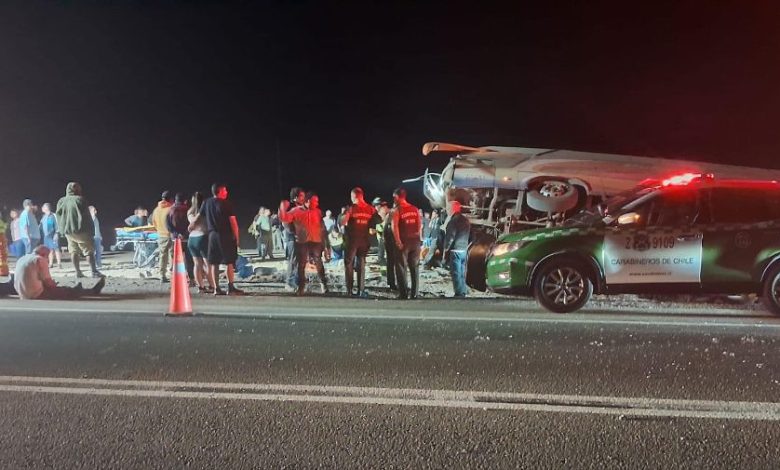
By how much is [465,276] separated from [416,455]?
7.10 meters

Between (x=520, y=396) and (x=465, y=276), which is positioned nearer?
(x=520, y=396)

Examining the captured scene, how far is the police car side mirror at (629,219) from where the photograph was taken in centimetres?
833

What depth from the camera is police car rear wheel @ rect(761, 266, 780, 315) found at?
25.9 feet

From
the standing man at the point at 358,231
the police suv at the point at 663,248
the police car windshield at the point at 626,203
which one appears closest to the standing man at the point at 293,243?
the standing man at the point at 358,231

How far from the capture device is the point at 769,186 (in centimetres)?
817

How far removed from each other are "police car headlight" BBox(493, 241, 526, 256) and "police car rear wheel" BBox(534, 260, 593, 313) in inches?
17.5

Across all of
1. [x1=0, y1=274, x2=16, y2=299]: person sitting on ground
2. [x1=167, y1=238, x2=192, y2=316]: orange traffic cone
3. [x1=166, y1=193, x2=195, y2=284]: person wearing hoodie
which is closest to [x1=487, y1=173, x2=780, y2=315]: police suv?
[x1=167, y1=238, x2=192, y2=316]: orange traffic cone

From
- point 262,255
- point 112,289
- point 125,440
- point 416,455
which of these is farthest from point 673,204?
point 262,255

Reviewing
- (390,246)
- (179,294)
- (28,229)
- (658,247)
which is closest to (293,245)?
(390,246)

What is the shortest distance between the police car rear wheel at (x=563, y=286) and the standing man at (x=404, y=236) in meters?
2.39

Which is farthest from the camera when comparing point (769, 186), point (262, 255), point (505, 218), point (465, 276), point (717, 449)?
point (262, 255)

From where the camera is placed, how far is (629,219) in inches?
328

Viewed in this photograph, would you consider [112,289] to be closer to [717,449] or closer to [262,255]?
[262,255]

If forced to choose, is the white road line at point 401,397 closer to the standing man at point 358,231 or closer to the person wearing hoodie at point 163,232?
the standing man at point 358,231
